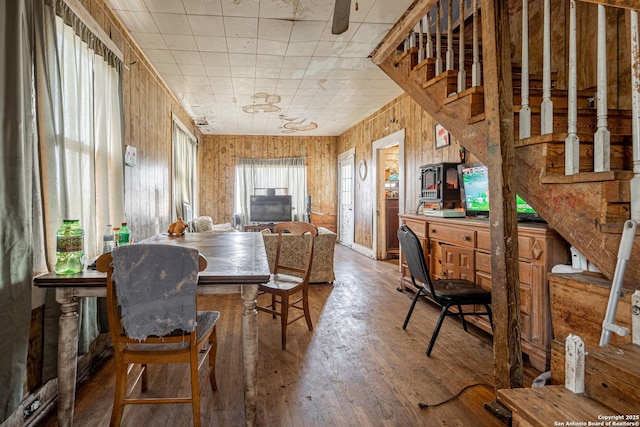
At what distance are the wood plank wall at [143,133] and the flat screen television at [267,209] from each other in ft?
10.7

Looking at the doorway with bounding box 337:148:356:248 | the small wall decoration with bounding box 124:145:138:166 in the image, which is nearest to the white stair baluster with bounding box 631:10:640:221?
the small wall decoration with bounding box 124:145:138:166

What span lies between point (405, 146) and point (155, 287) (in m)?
4.63

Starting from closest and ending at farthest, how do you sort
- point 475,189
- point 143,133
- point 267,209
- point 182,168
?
point 475,189
point 143,133
point 182,168
point 267,209

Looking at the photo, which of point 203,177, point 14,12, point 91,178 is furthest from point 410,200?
point 203,177

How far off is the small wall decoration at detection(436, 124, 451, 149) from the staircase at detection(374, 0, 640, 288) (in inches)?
68.2

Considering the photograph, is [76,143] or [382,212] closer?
[76,143]

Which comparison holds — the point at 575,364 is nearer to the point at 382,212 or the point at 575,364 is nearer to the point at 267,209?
the point at 382,212

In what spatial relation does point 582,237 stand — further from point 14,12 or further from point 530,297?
point 14,12

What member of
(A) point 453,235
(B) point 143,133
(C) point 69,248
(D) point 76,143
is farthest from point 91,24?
(A) point 453,235

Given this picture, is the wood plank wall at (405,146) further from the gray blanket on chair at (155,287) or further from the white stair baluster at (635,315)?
the gray blanket on chair at (155,287)

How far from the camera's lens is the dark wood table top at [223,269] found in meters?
1.59

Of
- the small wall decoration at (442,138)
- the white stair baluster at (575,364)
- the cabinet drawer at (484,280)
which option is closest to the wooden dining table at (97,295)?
the white stair baluster at (575,364)

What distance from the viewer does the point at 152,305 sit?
150cm

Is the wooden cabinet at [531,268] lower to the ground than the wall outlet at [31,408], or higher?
higher
